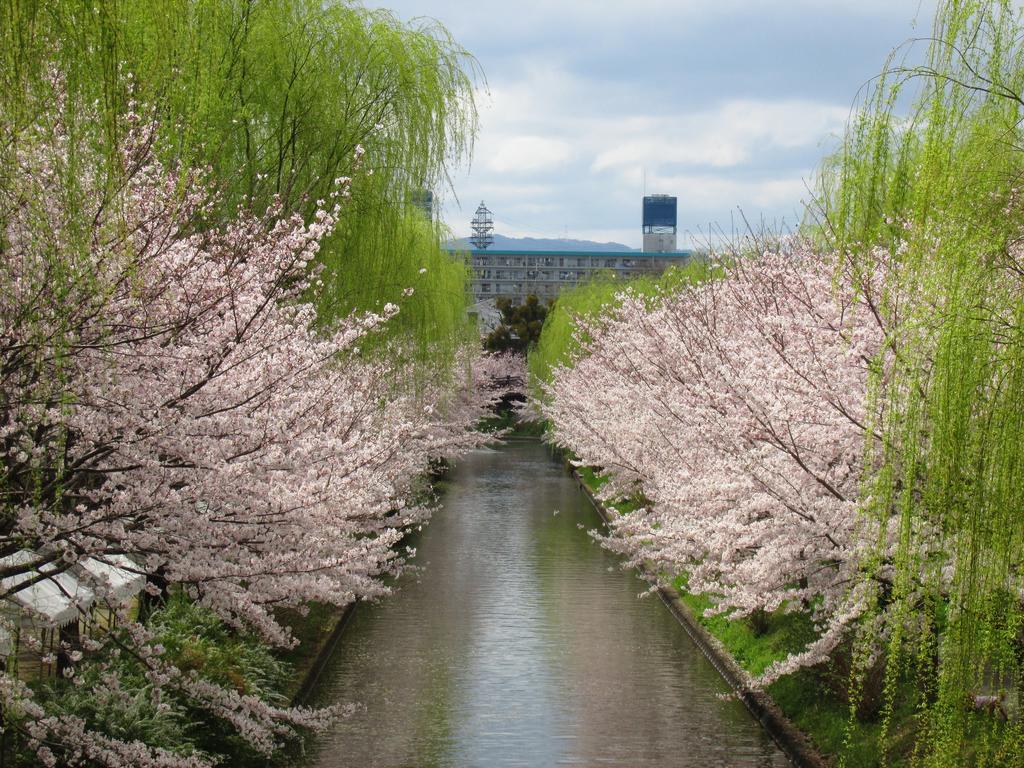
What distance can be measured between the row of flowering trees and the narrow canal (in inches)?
→ 109

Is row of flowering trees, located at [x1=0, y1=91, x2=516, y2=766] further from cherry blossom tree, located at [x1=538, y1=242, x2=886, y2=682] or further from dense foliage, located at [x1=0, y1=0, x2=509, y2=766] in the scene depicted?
cherry blossom tree, located at [x1=538, y1=242, x2=886, y2=682]

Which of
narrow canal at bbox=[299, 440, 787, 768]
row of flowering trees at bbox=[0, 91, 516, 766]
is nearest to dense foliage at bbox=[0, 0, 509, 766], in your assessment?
row of flowering trees at bbox=[0, 91, 516, 766]

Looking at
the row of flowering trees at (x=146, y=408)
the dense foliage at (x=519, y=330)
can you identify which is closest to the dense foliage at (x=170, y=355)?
the row of flowering trees at (x=146, y=408)

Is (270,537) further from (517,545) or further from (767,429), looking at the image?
(517,545)

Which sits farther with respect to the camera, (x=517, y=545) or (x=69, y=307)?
(x=517, y=545)

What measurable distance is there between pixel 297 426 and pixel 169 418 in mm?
2716

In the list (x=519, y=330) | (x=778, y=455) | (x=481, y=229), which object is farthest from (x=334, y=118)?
(x=481, y=229)

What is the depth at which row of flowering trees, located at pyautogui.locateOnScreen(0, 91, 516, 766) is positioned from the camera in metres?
7.50

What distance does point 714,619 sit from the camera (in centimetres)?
2025

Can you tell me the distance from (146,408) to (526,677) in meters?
10.4

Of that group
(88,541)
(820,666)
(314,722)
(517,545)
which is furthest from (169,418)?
(517,545)

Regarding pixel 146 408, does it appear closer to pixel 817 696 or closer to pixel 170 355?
pixel 170 355

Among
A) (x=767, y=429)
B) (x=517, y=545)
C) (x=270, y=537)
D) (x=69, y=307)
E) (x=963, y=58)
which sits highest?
(x=963, y=58)

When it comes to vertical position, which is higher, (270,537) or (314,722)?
(270,537)
